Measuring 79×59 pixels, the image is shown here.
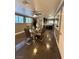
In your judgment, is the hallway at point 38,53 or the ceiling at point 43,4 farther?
the ceiling at point 43,4

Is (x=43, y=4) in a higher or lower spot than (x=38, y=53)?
higher

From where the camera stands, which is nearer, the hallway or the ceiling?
the hallway

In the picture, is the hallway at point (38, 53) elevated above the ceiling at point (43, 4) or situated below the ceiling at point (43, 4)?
below

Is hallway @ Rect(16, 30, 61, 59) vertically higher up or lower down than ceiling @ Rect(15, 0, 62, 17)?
lower down

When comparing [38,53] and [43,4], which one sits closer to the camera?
[38,53]
